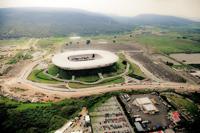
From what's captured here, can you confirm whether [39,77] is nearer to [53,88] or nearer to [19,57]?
[53,88]

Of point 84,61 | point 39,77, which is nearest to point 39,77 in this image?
point 39,77

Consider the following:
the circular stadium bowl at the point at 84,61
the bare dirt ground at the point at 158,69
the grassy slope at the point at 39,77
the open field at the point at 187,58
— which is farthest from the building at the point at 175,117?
the open field at the point at 187,58

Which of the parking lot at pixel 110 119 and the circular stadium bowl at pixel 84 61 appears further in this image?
the circular stadium bowl at pixel 84 61

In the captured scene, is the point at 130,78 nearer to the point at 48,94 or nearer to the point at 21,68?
the point at 48,94

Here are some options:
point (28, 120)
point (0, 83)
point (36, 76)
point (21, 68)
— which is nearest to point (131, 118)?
point (28, 120)

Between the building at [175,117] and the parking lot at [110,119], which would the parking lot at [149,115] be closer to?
the building at [175,117]

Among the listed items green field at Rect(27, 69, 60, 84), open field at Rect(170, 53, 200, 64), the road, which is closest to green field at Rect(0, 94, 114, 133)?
the road
